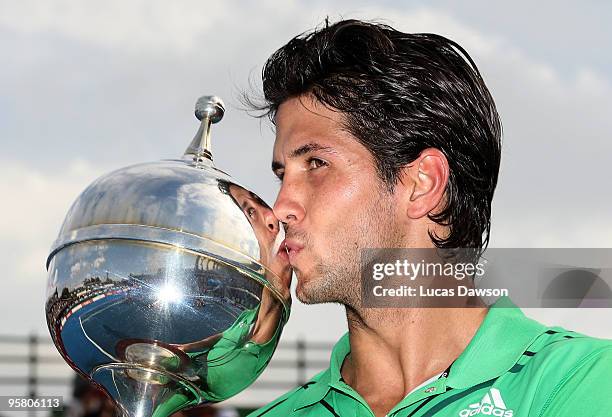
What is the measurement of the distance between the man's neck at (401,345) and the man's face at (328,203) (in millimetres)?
126

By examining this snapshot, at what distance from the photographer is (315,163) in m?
2.77

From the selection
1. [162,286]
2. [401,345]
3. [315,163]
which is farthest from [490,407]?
[162,286]

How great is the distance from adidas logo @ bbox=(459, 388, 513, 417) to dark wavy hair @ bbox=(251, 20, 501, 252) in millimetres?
588

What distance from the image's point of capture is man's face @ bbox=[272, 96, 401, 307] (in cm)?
266

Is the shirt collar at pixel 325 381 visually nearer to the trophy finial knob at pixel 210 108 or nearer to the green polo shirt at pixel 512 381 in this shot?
the green polo shirt at pixel 512 381

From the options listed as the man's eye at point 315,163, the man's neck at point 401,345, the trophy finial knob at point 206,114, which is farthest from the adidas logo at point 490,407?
the trophy finial knob at point 206,114

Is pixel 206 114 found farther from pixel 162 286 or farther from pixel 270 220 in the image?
pixel 162 286

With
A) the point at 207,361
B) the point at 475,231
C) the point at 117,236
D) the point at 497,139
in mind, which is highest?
Result: the point at 497,139

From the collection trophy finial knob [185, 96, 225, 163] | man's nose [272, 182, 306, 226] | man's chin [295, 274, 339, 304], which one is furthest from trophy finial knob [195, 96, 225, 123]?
man's chin [295, 274, 339, 304]

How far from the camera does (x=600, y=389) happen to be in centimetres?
224

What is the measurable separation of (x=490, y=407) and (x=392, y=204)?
0.69 metres

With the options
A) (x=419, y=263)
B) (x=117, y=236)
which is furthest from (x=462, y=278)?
(x=117, y=236)

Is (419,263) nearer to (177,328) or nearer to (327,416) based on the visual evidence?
(327,416)

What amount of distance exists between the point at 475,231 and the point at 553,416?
89 centimetres
